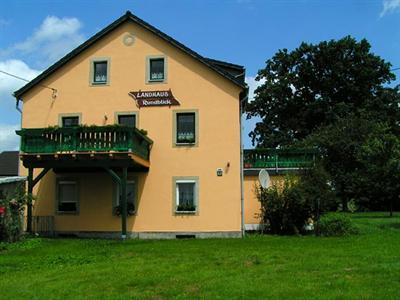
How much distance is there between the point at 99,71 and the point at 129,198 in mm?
5586

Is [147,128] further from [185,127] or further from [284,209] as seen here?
[284,209]

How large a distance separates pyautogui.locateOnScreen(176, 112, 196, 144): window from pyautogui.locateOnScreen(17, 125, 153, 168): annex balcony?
8.25 ft

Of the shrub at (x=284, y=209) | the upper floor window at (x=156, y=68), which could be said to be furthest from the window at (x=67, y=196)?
the shrub at (x=284, y=209)

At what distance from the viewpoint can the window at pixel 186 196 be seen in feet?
71.4

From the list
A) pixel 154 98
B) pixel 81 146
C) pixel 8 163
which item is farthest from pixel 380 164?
pixel 8 163

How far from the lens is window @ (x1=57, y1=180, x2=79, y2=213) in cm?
2241

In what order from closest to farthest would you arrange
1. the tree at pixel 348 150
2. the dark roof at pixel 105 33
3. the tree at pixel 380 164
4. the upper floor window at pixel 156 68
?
the dark roof at pixel 105 33
the upper floor window at pixel 156 68
the tree at pixel 380 164
the tree at pixel 348 150

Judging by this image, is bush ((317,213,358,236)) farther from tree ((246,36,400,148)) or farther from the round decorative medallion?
tree ((246,36,400,148))

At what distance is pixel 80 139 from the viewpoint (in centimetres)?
1973

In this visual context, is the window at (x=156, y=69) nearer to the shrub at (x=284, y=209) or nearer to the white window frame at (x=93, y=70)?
the white window frame at (x=93, y=70)

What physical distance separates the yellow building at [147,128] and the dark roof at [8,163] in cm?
2835

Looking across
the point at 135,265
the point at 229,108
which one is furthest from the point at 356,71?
the point at 135,265

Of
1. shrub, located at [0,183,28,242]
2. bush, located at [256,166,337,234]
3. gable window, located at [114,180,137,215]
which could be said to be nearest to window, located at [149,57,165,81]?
gable window, located at [114,180,137,215]

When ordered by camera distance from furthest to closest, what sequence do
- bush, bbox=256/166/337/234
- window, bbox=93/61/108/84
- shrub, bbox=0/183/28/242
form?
window, bbox=93/61/108/84 → bush, bbox=256/166/337/234 → shrub, bbox=0/183/28/242
